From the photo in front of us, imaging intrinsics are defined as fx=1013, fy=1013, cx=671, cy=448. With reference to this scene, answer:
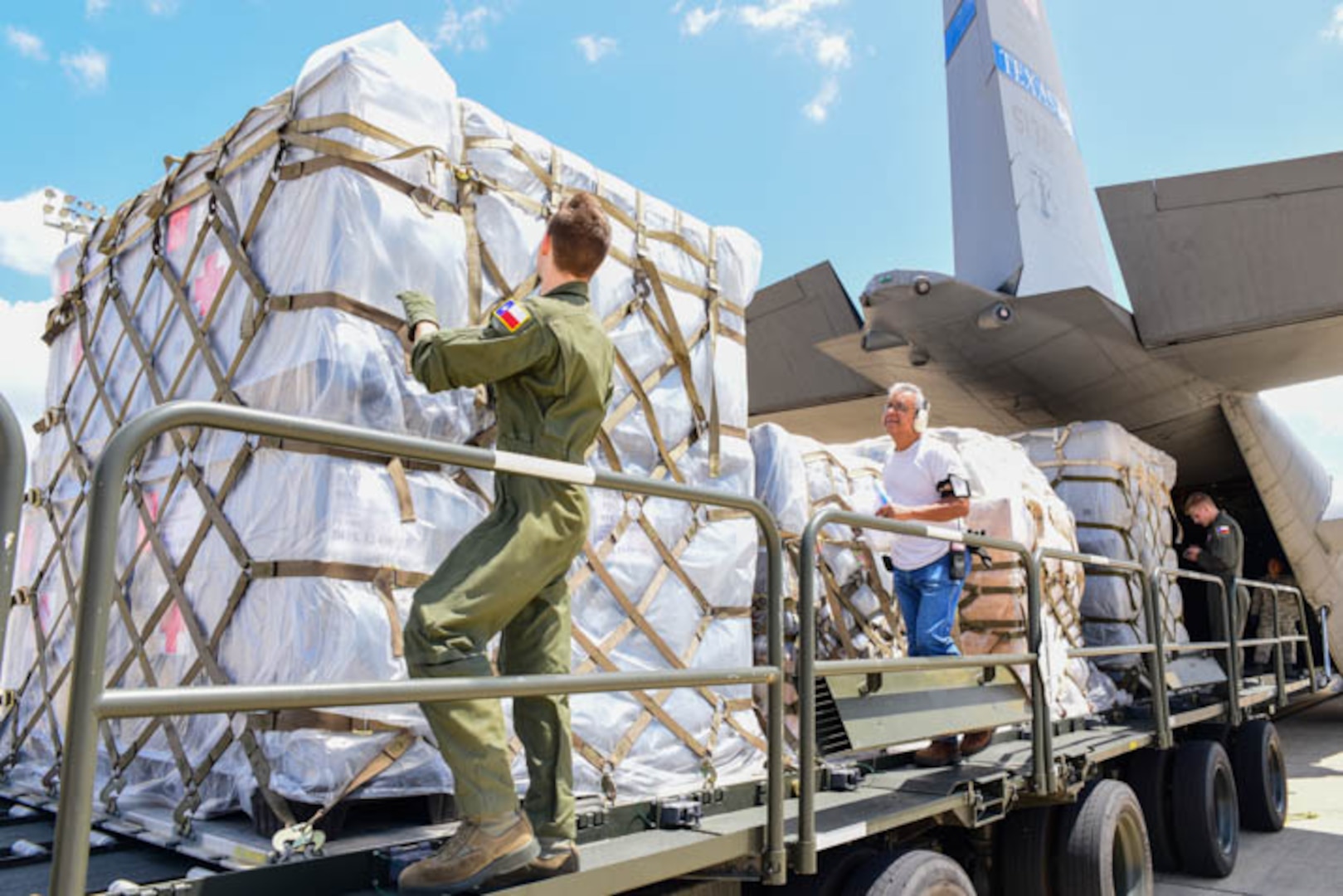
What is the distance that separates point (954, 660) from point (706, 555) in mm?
1126

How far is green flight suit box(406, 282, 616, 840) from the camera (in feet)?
7.38

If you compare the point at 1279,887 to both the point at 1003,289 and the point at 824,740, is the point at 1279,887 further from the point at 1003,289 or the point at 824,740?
the point at 1003,289

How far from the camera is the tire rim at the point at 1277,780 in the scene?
7617mm

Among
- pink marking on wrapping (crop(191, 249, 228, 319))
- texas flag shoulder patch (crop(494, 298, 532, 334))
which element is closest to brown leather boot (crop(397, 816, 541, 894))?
texas flag shoulder patch (crop(494, 298, 532, 334))

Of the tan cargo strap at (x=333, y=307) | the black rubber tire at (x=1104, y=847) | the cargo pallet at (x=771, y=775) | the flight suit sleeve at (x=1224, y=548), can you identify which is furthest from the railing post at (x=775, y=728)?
the flight suit sleeve at (x=1224, y=548)

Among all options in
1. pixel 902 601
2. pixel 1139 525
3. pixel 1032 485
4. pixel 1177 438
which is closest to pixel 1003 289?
pixel 1177 438

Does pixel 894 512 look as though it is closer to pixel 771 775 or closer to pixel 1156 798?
pixel 771 775

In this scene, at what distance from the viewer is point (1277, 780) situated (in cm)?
780

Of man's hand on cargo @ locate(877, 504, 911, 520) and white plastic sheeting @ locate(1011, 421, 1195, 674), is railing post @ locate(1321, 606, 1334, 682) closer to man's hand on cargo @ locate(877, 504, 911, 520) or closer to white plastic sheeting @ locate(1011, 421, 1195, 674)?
white plastic sheeting @ locate(1011, 421, 1195, 674)

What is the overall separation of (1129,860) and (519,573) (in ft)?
13.1

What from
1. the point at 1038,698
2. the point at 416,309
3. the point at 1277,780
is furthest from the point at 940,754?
the point at 1277,780

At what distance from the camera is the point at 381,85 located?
11.3ft

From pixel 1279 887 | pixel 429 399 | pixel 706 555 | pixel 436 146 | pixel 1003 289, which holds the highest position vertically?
pixel 1003 289

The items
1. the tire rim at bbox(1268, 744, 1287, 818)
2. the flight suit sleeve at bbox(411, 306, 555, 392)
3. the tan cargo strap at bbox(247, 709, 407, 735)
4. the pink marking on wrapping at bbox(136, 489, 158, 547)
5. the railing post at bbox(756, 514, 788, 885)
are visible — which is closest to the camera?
the flight suit sleeve at bbox(411, 306, 555, 392)
